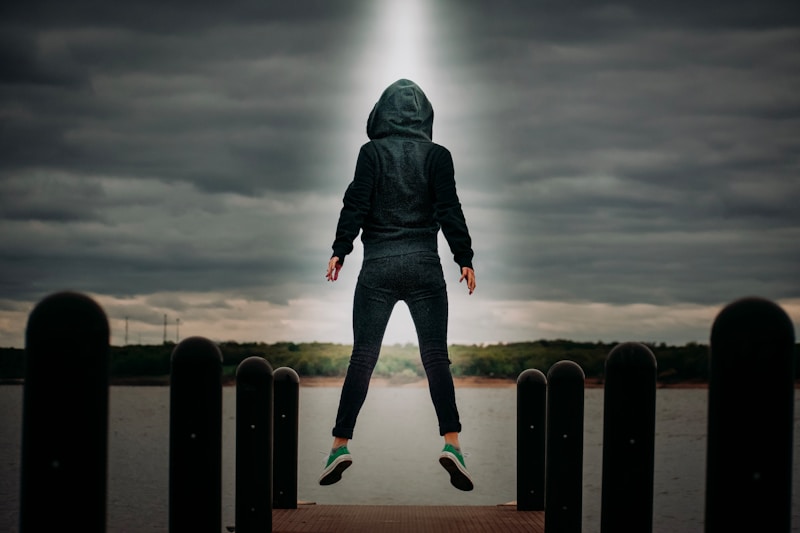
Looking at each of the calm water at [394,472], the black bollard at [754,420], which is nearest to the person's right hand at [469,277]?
the black bollard at [754,420]

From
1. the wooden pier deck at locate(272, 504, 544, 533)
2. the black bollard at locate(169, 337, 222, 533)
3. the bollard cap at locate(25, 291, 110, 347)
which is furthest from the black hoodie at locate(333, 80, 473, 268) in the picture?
the bollard cap at locate(25, 291, 110, 347)

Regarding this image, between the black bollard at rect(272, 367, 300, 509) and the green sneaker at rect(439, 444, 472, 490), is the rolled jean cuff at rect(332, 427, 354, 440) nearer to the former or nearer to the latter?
the green sneaker at rect(439, 444, 472, 490)

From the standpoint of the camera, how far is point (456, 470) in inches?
303

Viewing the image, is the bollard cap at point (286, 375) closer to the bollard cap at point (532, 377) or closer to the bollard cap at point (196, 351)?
the bollard cap at point (532, 377)

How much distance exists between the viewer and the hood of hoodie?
8172 mm

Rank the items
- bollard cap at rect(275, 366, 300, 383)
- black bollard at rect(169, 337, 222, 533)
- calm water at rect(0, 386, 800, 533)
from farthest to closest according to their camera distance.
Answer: calm water at rect(0, 386, 800, 533) → bollard cap at rect(275, 366, 300, 383) → black bollard at rect(169, 337, 222, 533)

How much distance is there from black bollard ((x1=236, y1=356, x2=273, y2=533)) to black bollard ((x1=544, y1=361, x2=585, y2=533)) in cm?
222

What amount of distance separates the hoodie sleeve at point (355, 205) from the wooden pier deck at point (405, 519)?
2.51 meters

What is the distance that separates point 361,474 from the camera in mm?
52781

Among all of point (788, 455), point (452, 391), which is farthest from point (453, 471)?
point (788, 455)

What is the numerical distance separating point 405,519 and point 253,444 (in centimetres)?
209

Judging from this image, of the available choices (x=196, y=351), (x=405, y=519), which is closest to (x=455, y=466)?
(x=405, y=519)

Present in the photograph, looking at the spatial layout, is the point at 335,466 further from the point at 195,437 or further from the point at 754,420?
the point at 754,420

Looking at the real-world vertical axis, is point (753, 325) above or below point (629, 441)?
above
